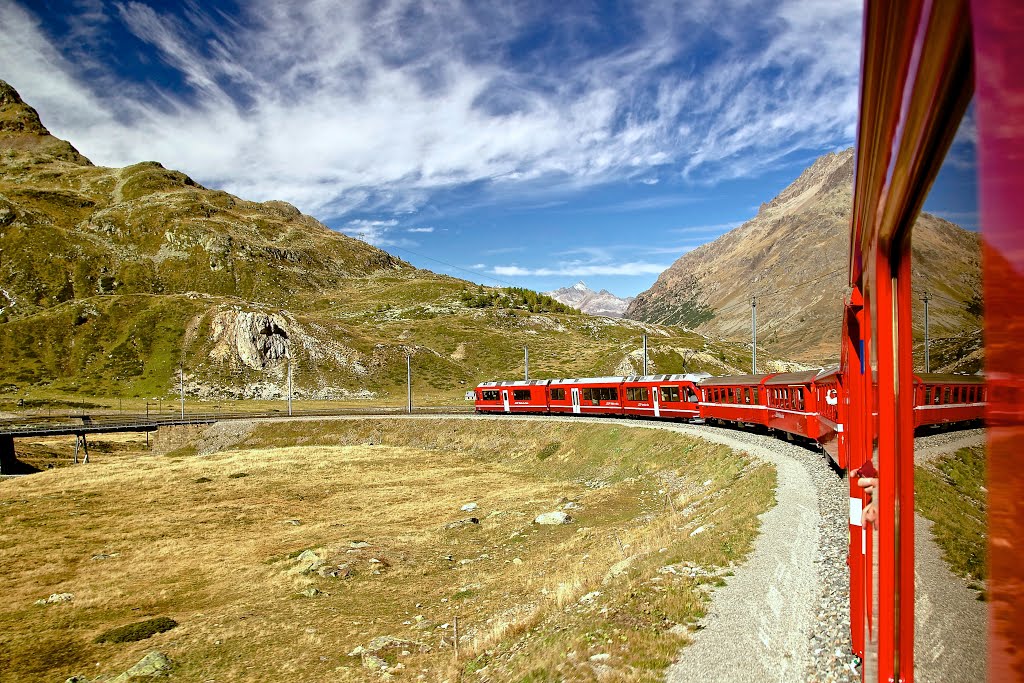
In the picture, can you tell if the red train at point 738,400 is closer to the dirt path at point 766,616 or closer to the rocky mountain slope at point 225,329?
the dirt path at point 766,616

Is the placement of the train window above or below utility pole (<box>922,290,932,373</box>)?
below

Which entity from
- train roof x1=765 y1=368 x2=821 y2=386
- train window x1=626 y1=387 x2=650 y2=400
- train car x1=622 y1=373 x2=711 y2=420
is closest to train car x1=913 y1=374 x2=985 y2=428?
train roof x1=765 y1=368 x2=821 y2=386

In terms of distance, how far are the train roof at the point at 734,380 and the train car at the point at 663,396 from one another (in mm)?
929

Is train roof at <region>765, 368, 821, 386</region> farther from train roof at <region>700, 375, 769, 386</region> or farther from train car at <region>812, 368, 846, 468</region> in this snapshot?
train roof at <region>700, 375, 769, 386</region>

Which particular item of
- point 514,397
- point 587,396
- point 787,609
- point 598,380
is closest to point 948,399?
point 787,609

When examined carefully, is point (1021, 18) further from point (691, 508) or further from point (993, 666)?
point (691, 508)

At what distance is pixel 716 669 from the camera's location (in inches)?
372

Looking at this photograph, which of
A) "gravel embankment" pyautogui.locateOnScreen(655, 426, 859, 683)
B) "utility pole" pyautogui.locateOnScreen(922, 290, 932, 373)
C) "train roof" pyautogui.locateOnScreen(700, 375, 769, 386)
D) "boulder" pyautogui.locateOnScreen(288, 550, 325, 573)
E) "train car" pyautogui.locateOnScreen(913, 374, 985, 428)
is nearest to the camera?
"train car" pyautogui.locateOnScreen(913, 374, 985, 428)

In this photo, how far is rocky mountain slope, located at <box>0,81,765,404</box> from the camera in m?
106

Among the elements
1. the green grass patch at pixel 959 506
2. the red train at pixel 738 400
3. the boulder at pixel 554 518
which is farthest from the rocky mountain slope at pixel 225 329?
the green grass patch at pixel 959 506

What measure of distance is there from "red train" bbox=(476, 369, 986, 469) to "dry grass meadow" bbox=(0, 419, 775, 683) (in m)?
3.63

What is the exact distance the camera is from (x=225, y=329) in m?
112

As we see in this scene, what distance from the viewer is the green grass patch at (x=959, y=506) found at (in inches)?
61.5

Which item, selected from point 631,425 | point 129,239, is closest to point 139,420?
point 631,425
